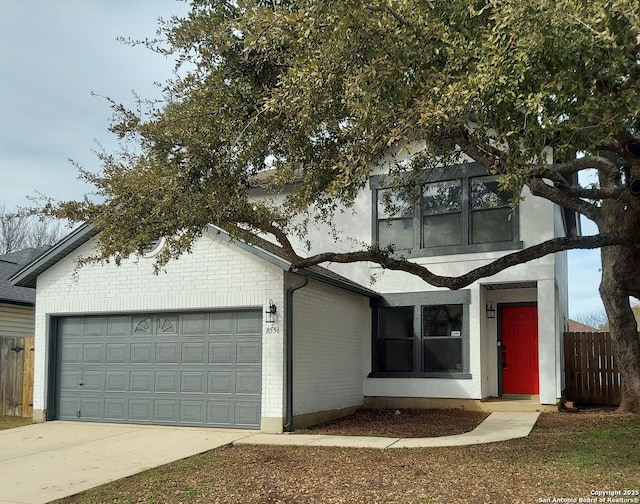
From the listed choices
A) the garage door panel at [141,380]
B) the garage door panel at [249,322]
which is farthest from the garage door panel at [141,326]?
the garage door panel at [249,322]

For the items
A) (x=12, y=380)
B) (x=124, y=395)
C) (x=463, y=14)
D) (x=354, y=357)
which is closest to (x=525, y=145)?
(x=463, y=14)

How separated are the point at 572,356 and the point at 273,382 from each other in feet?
26.9

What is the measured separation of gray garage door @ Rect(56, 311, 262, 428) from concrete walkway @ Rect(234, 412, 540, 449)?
1316 mm

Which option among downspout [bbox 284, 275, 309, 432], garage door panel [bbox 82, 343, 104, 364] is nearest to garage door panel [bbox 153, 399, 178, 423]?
garage door panel [bbox 82, 343, 104, 364]

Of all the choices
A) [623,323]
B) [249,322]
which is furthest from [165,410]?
[623,323]

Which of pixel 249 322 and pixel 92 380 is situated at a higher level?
pixel 249 322

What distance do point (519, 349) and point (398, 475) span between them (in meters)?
8.80

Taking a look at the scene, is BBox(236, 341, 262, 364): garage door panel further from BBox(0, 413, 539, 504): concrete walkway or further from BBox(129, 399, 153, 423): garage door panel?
BBox(129, 399, 153, 423): garage door panel

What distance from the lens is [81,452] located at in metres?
10.4

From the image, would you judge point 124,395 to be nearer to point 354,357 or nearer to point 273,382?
point 273,382

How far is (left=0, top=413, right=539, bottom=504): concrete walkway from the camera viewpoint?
8.42 meters

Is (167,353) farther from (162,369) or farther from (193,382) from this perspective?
(193,382)

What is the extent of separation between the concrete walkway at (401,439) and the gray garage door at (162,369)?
1316 mm

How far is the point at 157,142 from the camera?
31.4 feet
